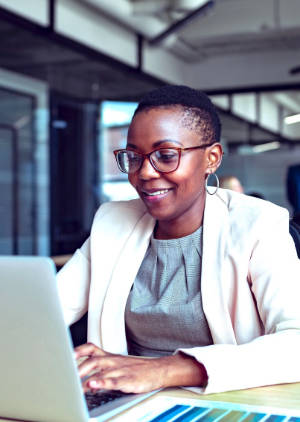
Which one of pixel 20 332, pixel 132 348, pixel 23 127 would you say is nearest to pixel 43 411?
pixel 20 332

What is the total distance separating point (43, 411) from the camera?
0.92 m

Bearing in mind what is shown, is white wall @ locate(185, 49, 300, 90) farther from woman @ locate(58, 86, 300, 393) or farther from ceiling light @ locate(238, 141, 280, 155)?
woman @ locate(58, 86, 300, 393)

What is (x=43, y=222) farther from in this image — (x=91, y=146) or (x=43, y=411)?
(x=43, y=411)

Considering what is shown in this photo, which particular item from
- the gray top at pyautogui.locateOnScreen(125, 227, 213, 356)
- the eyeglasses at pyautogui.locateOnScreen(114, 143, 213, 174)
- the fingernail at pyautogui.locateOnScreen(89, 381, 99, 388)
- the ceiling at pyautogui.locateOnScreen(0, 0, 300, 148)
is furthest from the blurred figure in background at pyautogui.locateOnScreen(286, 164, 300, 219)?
the fingernail at pyautogui.locateOnScreen(89, 381, 99, 388)

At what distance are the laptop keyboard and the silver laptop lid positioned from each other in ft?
0.52

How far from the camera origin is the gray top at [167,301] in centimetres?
153

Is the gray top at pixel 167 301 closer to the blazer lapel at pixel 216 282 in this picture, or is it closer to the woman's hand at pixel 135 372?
the blazer lapel at pixel 216 282

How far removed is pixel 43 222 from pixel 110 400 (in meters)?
5.06

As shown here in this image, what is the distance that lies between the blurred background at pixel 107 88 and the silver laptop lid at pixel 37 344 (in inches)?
171

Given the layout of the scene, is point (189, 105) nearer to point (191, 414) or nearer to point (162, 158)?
point (162, 158)

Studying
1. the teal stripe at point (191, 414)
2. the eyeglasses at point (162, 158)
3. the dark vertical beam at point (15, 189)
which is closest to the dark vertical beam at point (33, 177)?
the dark vertical beam at point (15, 189)

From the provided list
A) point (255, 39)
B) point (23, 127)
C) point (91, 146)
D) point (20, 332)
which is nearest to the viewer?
point (20, 332)

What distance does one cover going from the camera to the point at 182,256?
5.33ft

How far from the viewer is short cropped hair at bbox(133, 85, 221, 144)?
1568 mm
